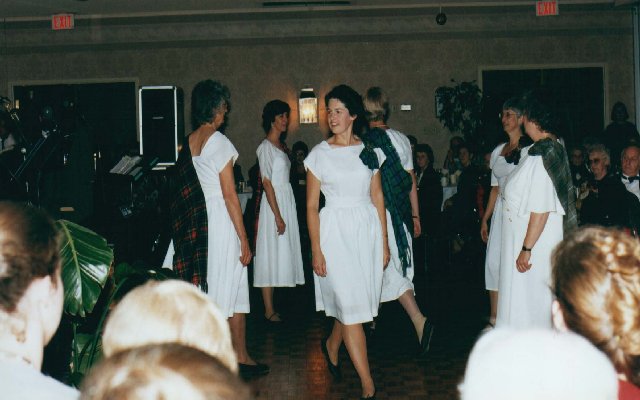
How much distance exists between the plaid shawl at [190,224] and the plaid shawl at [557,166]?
1730mm

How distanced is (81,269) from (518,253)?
2.61 m

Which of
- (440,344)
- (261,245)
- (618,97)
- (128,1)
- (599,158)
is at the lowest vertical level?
(440,344)

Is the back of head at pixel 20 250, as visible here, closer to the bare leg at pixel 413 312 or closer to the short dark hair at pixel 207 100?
the short dark hair at pixel 207 100

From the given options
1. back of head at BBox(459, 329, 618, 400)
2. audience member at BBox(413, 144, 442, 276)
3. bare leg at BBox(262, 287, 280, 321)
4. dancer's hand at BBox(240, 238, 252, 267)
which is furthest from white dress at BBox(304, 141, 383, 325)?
audience member at BBox(413, 144, 442, 276)

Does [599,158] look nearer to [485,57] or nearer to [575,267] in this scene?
[575,267]

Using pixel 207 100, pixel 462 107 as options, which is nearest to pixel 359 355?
pixel 207 100

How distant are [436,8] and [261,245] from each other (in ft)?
23.6

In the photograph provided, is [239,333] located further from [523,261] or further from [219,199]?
[523,261]

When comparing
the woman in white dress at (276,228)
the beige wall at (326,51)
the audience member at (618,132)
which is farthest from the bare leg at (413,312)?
the beige wall at (326,51)

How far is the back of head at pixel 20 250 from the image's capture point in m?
1.52

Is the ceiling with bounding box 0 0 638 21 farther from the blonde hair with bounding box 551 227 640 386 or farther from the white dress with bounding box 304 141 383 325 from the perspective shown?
the blonde hair with bounding box 551 227 640 386

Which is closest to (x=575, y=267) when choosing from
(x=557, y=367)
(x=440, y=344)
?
(x=557, y=367)

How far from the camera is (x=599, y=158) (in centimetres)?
573

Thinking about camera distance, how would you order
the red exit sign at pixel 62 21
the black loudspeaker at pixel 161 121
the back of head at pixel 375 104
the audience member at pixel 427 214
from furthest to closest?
the black loudspeaker at pixel 161 121 → the red exit sign at pixel 62 21 → the audience member at pixel 427 214 → the back of head at pixel 375 104
